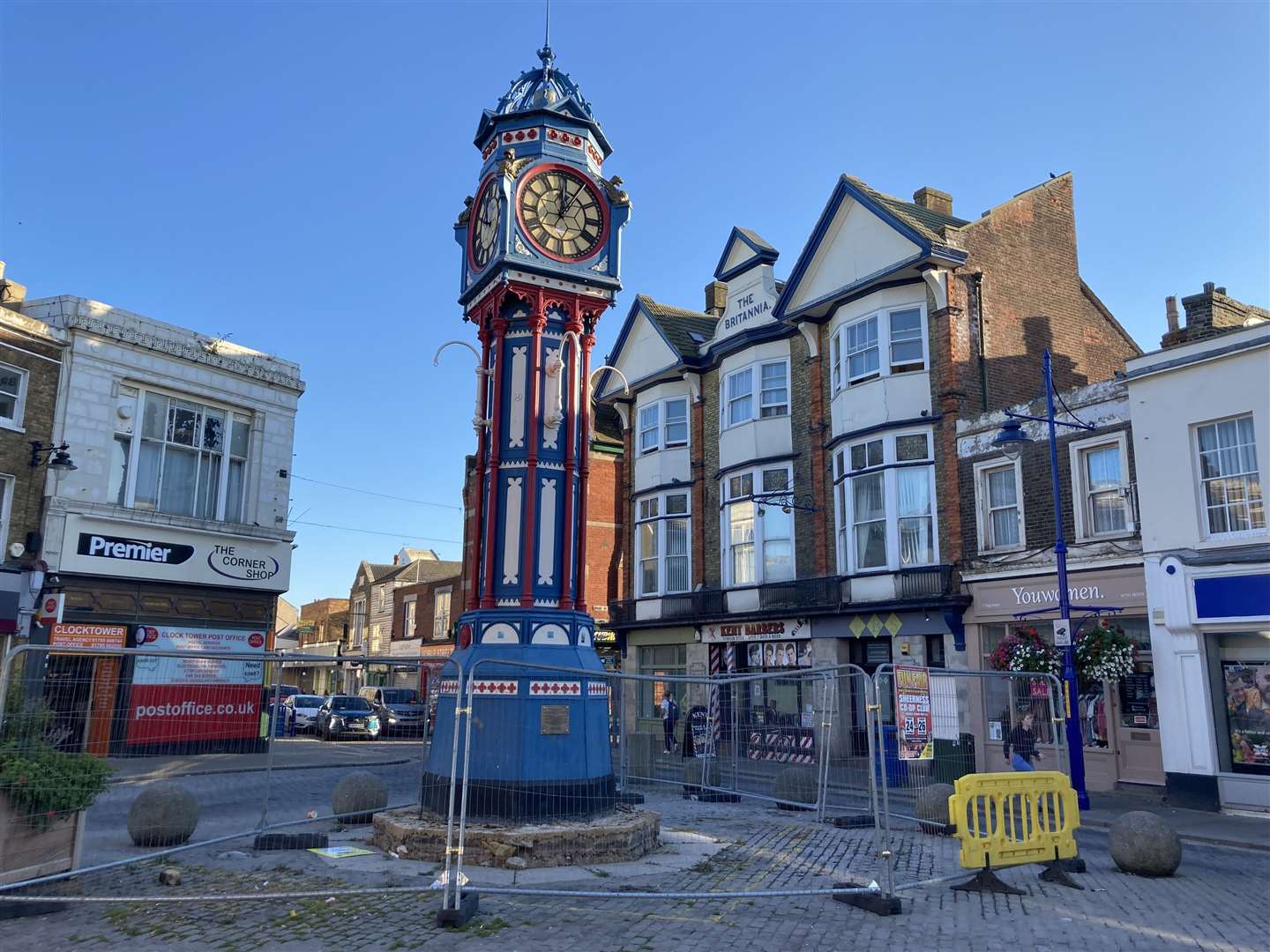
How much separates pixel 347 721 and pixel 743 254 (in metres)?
19.3

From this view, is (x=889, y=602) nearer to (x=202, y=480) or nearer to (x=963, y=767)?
(x=963, y=767)

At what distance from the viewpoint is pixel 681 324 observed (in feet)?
105

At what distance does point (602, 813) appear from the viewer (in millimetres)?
11078

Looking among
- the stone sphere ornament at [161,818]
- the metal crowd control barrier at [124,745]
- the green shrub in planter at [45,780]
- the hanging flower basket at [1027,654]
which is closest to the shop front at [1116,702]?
→ the hanging flower basket at [1027,654]

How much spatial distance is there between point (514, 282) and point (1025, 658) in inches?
460

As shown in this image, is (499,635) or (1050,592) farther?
(1050,592)

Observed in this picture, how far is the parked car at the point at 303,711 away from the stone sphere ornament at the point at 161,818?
75.7 feet

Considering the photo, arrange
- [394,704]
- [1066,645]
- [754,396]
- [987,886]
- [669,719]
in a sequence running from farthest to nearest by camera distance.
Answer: [394,704] → [754,396] → [669,719] → [1066,645] → [987,886]

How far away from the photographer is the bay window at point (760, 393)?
2714 cm

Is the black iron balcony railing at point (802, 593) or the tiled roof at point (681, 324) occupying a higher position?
the tiled roof at point (681, 324)

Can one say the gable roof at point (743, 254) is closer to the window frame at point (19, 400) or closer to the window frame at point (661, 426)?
the window frame at point (661, 426)

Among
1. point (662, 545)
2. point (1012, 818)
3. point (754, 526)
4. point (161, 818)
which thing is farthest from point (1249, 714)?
point (662, 545)

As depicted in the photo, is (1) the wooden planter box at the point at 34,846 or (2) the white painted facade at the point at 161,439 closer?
(1) the wooden planter box at the point at 34,846

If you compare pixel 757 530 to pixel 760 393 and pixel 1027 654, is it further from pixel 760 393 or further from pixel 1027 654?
pixel 1027 654
